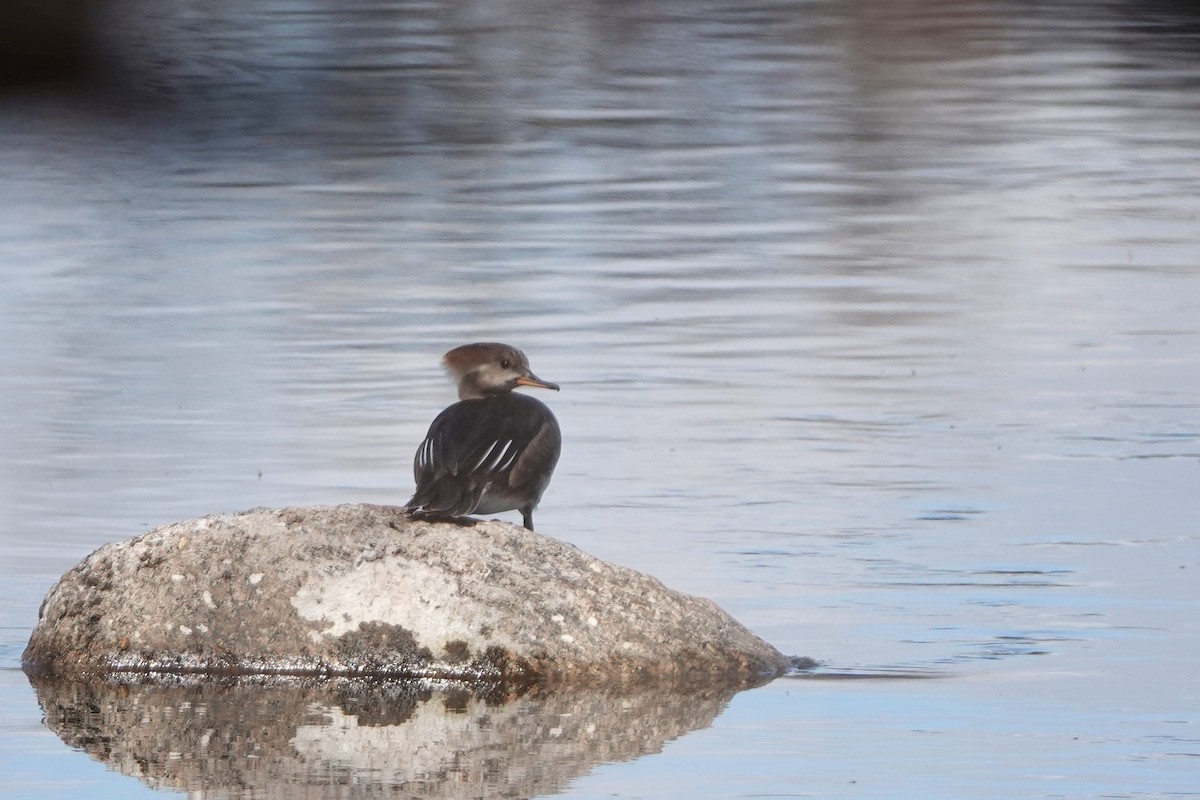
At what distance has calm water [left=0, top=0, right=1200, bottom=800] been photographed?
6418mm

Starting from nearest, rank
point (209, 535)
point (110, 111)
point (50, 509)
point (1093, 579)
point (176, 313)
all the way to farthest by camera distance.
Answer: point (209, 535), point (1093, 579), point (50, 509), point (176, 313), point (110, 111)

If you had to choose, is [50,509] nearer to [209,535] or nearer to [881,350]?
[209,535]

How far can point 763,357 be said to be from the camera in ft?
40.7

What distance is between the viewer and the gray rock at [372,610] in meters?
7.05

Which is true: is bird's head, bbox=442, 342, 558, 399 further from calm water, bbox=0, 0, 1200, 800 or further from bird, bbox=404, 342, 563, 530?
calm water, bbox=0, 0, 1200, 800

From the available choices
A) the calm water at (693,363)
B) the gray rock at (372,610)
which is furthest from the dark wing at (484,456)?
the calm water at (693,363)

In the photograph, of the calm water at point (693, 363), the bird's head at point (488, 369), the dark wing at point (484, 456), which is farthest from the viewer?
the bird's head at point (488, 369)

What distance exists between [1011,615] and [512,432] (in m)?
1.63

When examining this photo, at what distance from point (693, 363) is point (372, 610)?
5277 mm

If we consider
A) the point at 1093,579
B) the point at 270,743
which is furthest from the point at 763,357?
the point at 270,743

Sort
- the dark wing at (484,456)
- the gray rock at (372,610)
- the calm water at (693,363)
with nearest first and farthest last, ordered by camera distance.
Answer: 1. the calm water at (693,363)
2. the gray rock at (372,610)
3. the dark wing at (484,456)

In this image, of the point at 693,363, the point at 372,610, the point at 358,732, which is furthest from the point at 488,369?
the point at 693,363

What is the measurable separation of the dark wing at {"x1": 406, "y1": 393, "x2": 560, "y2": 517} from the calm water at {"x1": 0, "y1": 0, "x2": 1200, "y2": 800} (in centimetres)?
73

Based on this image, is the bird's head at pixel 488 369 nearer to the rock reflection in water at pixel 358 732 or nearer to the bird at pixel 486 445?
the bird at pixel 486 445
